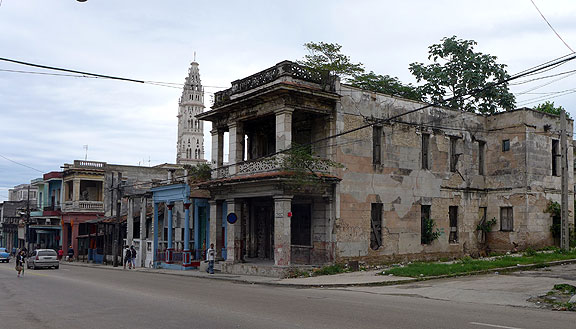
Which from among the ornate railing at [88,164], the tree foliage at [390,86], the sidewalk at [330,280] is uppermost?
the tree foliage at [390,86]

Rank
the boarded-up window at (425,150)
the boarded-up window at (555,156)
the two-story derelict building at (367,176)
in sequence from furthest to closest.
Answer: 1. the boarded-up window at (555,156)
2. the boarded-up window at (425,150)
3. the two-story derelict building at (367,176)

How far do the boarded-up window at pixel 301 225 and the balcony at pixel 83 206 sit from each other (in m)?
31.5

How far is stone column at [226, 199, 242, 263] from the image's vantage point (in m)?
26.4

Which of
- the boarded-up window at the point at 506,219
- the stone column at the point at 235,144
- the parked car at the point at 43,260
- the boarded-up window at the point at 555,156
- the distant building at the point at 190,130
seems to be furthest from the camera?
the distant building at the point at 190,130

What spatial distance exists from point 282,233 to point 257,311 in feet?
36.2

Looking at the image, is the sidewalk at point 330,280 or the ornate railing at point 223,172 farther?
the ornate railing at point 223,172

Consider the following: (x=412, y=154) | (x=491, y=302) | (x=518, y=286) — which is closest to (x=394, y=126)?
(x=412, y=154)

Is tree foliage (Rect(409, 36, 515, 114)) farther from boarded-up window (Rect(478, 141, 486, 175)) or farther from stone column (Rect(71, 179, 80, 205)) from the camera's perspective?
stone column (Rect(71, 179, 80, 205))

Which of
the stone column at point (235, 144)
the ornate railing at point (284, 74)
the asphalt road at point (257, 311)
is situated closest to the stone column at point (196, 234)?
the stone column at point (235, 144)

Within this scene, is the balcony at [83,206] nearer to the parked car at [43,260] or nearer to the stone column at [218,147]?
the parked car at [43,260]

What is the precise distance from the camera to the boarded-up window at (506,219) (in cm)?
3030

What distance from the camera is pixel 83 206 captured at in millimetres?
51594

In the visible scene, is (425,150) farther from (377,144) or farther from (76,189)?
(76,189)

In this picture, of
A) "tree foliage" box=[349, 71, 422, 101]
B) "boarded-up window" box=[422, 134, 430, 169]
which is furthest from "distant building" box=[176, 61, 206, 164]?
"boarded-up window" box=[422, 134, 430, 169]
